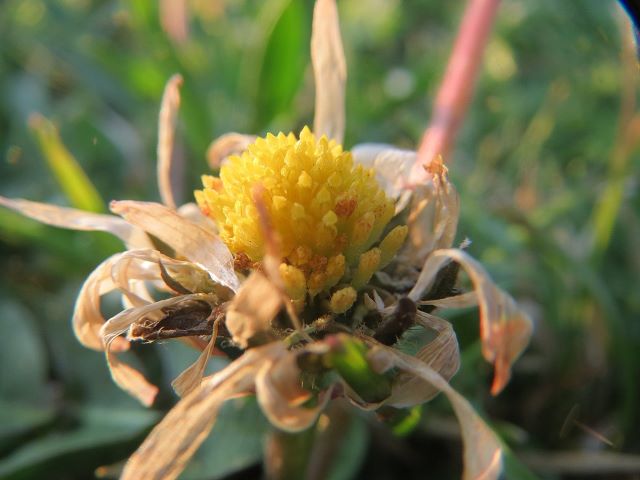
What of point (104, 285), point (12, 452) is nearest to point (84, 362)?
point (12, 452)

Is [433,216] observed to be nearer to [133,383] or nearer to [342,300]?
[342,300]

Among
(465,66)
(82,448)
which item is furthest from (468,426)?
(465,66)

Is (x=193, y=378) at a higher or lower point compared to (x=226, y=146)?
lower

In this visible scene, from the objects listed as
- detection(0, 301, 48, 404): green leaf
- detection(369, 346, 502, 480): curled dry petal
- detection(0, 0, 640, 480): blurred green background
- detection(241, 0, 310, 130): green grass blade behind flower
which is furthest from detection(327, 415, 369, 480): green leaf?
detection(241, 0, 310, 130): green grass blade behind flower

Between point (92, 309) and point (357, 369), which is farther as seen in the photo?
point (92, 309)

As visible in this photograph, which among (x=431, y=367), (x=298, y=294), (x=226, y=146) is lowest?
(x=431, y=367)

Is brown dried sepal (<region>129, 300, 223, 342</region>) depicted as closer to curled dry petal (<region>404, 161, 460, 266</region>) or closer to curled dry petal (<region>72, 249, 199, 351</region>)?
curled dry petal (<region>72, 249, 199, 351</region>)
